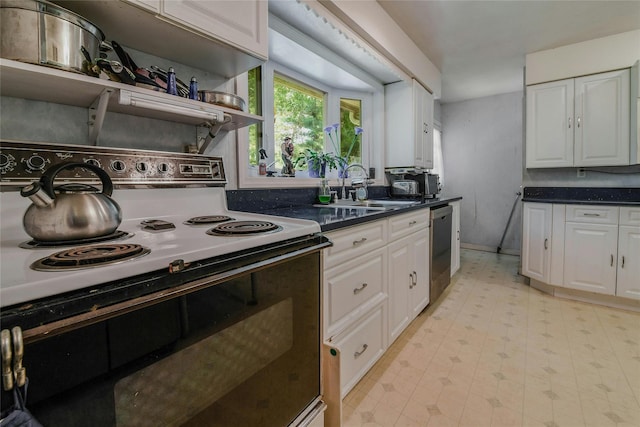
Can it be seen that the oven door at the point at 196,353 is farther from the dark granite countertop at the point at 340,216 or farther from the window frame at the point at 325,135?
the window frame at the point at 325,135

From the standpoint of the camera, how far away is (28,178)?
85cm

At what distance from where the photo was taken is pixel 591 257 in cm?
257

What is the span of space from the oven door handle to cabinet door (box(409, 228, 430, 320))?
1422mm

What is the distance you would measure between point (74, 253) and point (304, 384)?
0.77m

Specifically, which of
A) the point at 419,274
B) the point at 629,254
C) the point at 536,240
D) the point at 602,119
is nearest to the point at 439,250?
the point at 419,274

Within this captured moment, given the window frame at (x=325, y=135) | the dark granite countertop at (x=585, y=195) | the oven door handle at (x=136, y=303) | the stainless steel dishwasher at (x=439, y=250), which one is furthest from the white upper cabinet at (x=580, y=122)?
the oven door handle at (x=136, y=303)

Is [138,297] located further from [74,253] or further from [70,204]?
[70,204]

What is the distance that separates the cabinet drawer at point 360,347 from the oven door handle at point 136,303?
69cm

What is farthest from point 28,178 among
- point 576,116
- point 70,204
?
point 576,116

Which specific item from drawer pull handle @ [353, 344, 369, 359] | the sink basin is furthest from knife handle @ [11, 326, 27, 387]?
the sink basin

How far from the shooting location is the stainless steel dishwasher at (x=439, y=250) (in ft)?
7.78

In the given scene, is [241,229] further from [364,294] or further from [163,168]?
[364,294]

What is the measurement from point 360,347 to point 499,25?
280 centimetres

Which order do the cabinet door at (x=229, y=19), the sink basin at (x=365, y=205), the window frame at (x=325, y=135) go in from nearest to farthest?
the cabinet door at (x=229, y=19), the window frame at (x=325, y=135), the sink basin at (x=365, y=205)
